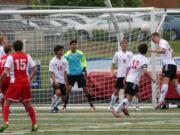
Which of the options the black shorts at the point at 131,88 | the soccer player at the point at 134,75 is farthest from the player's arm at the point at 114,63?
the black shorts at the point at 131,88

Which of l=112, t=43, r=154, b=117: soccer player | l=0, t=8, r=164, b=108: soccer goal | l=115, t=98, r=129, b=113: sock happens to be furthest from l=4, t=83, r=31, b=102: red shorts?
l=0, t=8, r=164, b=108: soccer goal

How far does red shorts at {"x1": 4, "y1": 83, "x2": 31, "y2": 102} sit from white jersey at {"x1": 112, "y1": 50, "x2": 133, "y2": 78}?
5861 mm

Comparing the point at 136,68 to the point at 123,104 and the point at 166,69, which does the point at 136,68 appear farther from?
the point at 166,69

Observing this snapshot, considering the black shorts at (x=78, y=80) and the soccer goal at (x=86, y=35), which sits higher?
the soccer goal at (x=86, y=35)

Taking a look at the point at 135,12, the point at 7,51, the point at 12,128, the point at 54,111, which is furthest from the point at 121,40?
the point at 12,128

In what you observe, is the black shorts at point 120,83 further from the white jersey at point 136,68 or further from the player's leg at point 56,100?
the white jersey at point 136,68

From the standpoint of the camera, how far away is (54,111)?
2006 centimetres

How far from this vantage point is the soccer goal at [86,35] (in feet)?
71.8

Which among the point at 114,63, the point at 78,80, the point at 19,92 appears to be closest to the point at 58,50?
the point at 78,80

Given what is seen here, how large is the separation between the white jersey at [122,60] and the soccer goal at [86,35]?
1.36 meters

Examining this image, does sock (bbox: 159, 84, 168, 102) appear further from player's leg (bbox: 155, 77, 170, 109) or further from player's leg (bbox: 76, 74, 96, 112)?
player's leg (bbox: 76, 74, 96, 112)

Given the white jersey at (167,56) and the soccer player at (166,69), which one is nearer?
the soccer player at (166,69)

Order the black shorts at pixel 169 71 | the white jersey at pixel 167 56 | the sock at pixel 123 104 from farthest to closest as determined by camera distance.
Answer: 1. the black shorts at pixel 169 71
2. the white jersey at pixel 167 56
3. the sock at pixel 123 104

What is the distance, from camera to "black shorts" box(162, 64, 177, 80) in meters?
20.2
